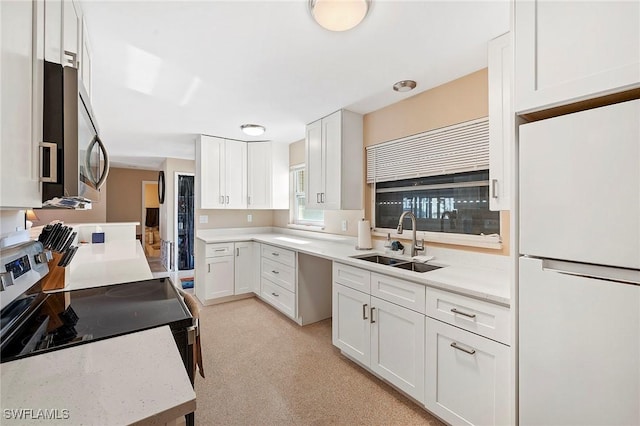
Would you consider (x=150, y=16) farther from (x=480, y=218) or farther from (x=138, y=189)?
(x=138, y=189)

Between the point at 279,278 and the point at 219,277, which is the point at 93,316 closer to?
the point at 279,278

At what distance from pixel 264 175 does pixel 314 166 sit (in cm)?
132

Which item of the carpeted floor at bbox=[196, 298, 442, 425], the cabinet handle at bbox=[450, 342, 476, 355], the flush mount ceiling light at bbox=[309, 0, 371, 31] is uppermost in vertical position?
the flush mount ceiling light at bbox=[309, 0, 371, 31]

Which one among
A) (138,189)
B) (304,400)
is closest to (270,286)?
(304,400)

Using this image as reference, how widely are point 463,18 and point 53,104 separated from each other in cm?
184

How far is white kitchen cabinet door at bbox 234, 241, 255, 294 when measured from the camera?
3.98m

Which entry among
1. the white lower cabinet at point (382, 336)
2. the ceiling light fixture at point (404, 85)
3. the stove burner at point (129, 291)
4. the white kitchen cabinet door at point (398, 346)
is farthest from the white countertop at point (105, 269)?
the ceiling light fixture at point (404, 85)

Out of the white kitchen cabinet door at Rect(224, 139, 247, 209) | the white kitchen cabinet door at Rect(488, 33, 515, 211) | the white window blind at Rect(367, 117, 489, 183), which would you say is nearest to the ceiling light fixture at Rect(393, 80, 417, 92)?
the white window blind at Rect(367, 117, 489, 183)

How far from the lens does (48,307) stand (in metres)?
1.22

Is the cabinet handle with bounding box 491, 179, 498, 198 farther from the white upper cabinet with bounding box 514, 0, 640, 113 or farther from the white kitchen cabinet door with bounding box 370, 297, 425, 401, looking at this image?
the white kitchen cabinet door with bounding box 370, 297, 425, 401

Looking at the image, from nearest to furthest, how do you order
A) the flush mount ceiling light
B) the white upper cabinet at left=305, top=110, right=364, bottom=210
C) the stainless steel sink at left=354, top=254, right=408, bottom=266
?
the flush mount ceiling light
the stainless steel sink at left=354, top=254, right=408, bottom=266
the white upper cabinet at left=305, top=110, right=364, bottom=210

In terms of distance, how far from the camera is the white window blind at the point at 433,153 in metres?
2.13

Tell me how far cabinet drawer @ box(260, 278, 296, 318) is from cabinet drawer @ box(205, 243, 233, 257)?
2.08 ft

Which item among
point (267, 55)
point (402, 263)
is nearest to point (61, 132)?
point (267, 55)
